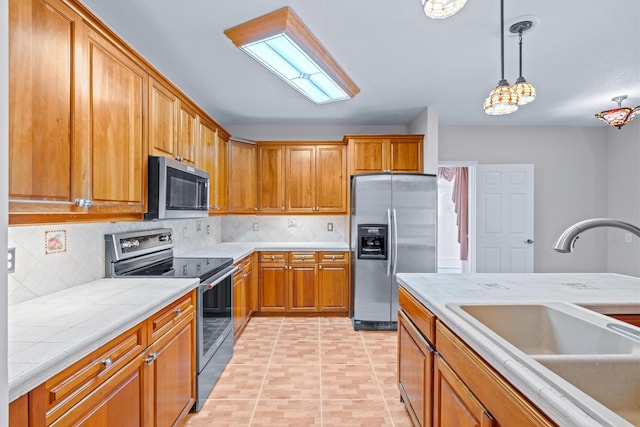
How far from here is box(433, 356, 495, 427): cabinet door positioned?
1043 millimetres

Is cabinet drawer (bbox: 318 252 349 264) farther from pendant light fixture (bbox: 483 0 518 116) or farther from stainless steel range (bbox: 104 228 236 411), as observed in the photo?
pendant light fixture (bbox: 483 0 518 116)

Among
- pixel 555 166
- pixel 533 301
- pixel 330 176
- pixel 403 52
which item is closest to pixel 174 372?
pixel 533 301

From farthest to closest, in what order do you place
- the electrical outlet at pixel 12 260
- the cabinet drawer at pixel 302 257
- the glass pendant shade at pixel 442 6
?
the cabinet drawer at pixel 302 257, the electrical outlet at pixel 12 260, the glass pendant shade at pixel 442 6

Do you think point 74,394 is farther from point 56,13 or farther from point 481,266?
point 481,266

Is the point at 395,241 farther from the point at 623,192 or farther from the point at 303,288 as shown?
the point at 623,192

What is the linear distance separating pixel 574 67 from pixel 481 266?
8.73 ft

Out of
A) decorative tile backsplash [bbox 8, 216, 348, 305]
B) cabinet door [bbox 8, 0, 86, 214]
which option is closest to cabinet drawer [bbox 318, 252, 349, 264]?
decorative tile backsplash [bbox 8, 216, 348, 305]

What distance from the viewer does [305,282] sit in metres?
3.92

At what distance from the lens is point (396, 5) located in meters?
1.89

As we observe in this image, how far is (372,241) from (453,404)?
8.03 feet

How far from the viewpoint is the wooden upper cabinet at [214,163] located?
317 cm

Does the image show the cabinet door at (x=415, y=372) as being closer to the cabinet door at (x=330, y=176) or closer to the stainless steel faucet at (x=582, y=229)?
the stainless steel faucet at (x=582, y=229)

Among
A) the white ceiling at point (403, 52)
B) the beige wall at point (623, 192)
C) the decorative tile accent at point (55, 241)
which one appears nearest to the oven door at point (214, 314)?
the decorative tile accent at point (55, 241)

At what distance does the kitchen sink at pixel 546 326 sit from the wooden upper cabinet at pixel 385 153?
2.74 metres
